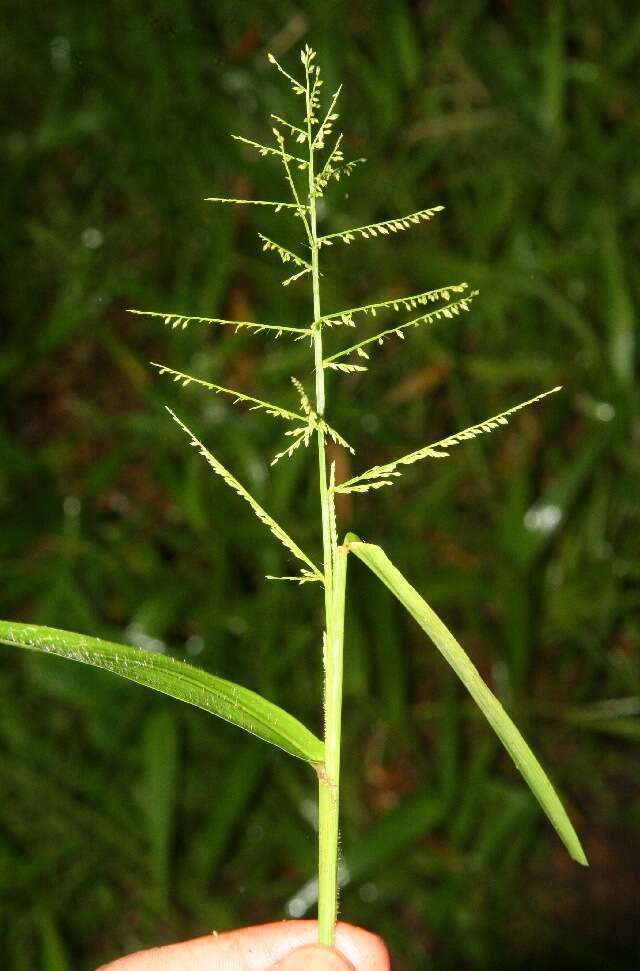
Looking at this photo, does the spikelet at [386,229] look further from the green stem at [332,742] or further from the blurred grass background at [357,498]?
the blurred grass background at [357,498]

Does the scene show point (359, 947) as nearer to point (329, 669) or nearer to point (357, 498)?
point (329, 669)

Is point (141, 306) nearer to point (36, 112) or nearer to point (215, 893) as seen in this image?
point (36, 112)

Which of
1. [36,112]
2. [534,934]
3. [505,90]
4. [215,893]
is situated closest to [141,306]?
[36,112]

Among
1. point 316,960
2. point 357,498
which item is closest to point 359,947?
point 316,960

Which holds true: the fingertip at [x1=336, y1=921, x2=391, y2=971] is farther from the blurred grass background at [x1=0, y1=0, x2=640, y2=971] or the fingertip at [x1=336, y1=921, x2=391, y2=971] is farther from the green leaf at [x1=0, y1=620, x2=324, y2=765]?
the blurred grass background at [x1=0, y1=0, x2=640, y2=971]

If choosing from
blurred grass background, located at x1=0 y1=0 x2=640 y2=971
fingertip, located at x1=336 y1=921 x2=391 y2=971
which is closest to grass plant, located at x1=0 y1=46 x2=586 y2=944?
fingertip, located at x1=336 y1=921 x2=391 y2=971

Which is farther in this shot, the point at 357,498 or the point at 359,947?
the point at 357,498

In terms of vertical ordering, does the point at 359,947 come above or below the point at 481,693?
below
